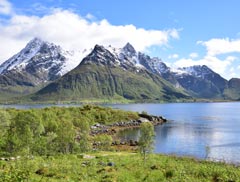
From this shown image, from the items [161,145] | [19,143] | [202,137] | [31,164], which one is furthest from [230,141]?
[31,164]

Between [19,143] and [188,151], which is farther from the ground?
[19,143]

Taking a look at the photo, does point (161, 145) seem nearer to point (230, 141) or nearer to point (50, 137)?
A: point (230, 141)

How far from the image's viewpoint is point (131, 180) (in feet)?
96.6

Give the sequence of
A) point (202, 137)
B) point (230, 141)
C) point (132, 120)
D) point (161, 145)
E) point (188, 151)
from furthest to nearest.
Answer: point (132, 120) < point (202, 137) < point (230, 141) < point (161, 145) < point (188, 151)

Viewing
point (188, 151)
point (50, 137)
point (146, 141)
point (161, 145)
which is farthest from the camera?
point (161, 145)

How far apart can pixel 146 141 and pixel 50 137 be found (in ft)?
70.4

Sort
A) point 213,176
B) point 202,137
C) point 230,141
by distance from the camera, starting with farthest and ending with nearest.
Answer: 1. point 202,137
2. point 230,141
3. point 213,176

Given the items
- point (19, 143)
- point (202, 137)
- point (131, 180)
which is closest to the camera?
point (131, 180)

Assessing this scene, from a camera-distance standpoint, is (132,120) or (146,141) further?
(132,120)

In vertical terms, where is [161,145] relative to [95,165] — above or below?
below

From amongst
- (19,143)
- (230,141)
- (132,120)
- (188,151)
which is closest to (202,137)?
(230,141)

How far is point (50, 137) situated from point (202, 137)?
7515 centimetres

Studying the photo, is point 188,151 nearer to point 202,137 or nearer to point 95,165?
point 202,137

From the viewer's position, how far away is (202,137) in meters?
128
